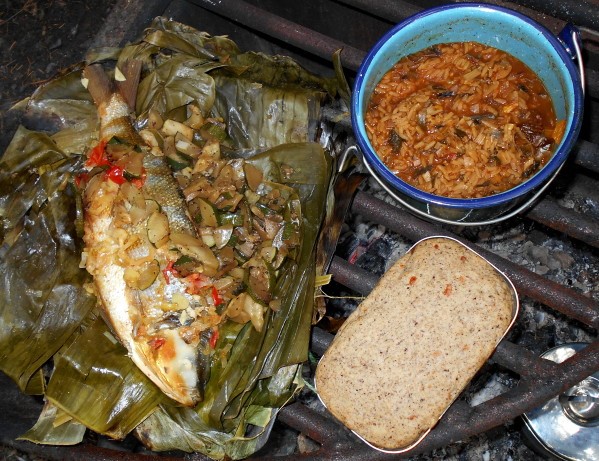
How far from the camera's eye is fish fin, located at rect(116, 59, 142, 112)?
9.80ft

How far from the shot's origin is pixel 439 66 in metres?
2.71

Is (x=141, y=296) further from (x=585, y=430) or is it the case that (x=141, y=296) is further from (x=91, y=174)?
(x=585, y=430)

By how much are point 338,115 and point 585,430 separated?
5.83ft

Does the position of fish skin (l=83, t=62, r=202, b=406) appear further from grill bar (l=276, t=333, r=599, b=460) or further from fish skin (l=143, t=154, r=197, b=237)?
grill bar (l=276, t=333, r=599, b=460)

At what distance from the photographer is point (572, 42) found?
2609 millimetres

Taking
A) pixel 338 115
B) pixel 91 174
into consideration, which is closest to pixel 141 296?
pixel 91 174

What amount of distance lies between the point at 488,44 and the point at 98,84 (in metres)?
1.62

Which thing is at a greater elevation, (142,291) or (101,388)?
(142,291)

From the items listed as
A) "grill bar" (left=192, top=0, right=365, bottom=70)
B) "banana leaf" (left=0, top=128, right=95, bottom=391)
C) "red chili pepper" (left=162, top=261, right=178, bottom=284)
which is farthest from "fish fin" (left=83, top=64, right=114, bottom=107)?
"red chili pepper" (left=162, top=261, right=178, bottom=284)

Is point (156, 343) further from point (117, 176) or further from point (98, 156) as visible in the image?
point (98, 156)

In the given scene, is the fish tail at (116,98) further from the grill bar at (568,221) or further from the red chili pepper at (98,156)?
the grill bar at (568,221)

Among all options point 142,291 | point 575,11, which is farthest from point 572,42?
point 142,291

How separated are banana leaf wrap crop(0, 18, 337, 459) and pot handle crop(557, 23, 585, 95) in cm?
98

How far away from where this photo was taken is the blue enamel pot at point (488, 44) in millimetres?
2432
